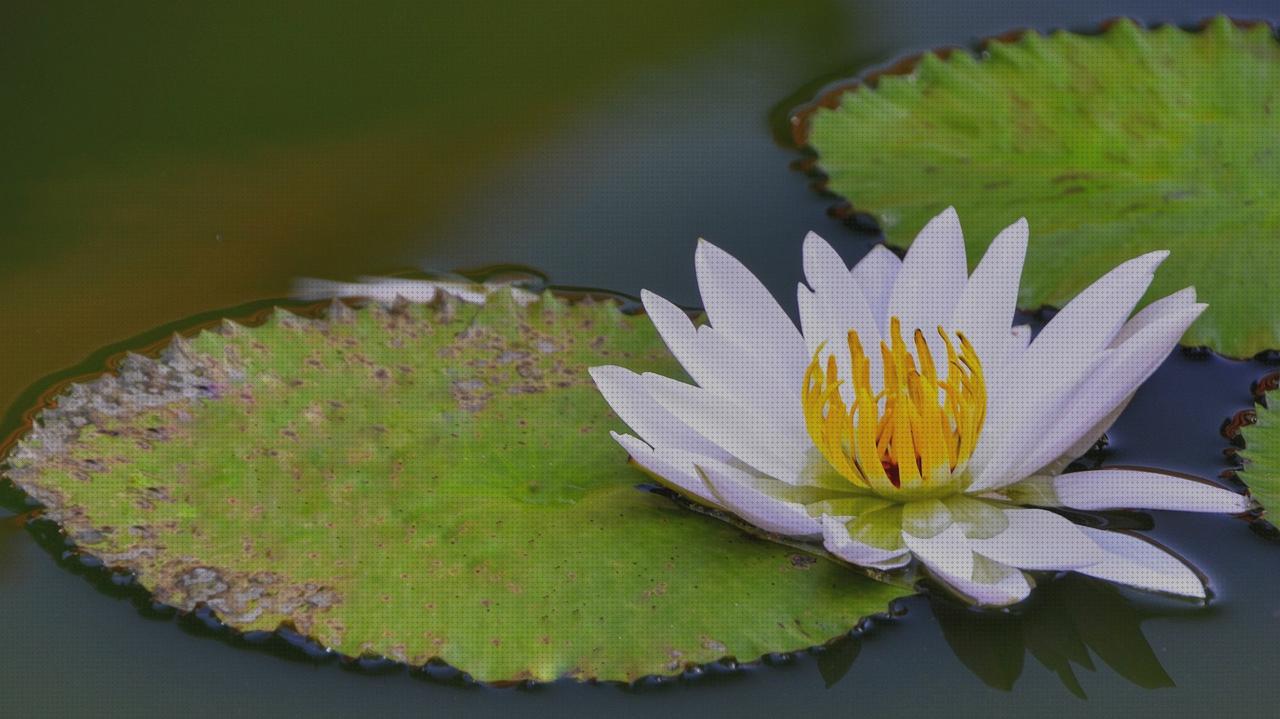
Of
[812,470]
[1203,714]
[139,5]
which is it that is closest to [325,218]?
[139,5]

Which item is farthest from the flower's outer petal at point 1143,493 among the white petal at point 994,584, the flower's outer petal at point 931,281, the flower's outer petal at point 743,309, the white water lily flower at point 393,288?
the white water lily flower at point 393,288

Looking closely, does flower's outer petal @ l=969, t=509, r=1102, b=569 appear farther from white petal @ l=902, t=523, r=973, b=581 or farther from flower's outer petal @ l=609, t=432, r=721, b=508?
flower's outer petal @ l=609, t=432, r=721, b=508

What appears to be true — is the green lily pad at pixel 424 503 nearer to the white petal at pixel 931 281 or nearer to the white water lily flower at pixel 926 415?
the white water lily flower at pixel 926 415

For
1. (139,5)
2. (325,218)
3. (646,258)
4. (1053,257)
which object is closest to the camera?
(1053,257)

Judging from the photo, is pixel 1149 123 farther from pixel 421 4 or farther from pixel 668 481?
pixel 421 4

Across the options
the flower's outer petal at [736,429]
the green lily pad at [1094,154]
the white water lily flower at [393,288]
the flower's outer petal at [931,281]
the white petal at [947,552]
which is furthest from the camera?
the white water lily flower at [393,288]
